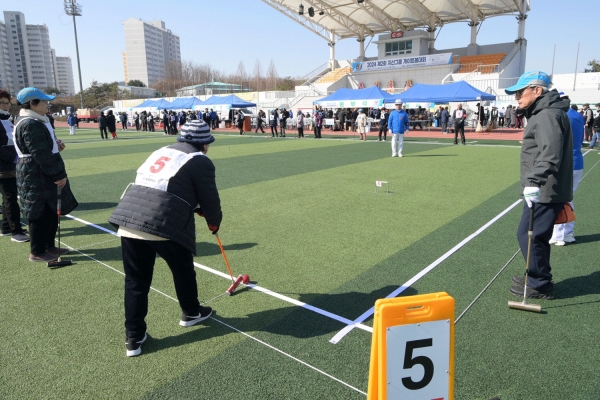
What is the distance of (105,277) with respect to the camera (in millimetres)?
4738

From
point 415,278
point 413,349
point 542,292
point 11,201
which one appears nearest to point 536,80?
point 542,292

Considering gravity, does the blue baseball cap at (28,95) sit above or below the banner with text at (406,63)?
below

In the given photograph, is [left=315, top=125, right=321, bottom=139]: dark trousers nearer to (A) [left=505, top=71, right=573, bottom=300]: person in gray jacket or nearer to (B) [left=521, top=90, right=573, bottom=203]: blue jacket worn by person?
(A) [left=505, top=71, right=573, bottom=300]: person in gray jacket

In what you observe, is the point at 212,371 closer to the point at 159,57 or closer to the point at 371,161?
the point at 371,161

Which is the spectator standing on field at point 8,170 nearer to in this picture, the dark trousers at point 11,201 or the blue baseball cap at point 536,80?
the dark trousers at point 11,201

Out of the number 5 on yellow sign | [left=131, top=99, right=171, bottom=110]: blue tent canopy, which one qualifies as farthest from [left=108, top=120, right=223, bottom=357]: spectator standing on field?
[left=131, top=99, right=171, bottom=110]: blue tent canopy

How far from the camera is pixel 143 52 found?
163 metres

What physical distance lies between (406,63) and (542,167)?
47.6 metres

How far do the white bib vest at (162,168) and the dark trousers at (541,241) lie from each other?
324 cm

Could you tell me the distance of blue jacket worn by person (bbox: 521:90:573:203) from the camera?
365 centimetres

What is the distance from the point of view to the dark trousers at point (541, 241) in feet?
12.8

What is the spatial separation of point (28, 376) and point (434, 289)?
145 inches

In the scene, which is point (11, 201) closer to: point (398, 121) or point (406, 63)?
point (398, 121)

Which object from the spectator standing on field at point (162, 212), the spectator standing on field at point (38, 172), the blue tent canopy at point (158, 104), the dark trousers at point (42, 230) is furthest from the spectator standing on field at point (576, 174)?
the blue tent canopy at point (158, 104)
